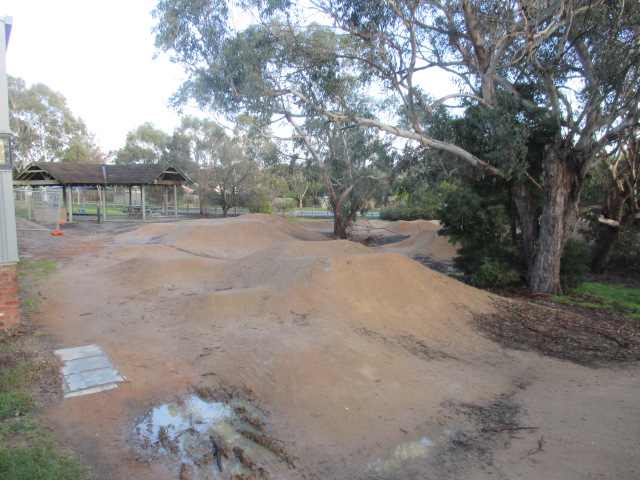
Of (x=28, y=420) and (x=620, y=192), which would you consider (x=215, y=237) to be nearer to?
(x=28, y=420)

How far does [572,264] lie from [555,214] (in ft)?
7.75

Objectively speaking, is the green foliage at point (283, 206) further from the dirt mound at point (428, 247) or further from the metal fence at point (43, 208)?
the metal fence at point (43, 208)

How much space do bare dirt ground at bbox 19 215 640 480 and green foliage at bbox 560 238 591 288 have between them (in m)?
4.56

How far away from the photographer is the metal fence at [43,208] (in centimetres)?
2497

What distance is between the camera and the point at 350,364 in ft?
21.9

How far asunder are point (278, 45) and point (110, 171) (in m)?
21.2

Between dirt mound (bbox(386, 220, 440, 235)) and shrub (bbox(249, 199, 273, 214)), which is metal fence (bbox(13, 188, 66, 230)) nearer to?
shrub (bbox(249, 199, 273, 214))

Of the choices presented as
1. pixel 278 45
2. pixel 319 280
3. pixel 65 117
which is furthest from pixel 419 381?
pixel 65 117

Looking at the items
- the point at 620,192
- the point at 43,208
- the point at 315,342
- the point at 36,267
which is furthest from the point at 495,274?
the point at 43,208

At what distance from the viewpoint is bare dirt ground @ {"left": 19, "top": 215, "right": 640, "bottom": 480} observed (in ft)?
15.0

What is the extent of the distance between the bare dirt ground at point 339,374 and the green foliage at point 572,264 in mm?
4559

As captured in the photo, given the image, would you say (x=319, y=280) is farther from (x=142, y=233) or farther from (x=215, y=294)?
(x=142, y=233)

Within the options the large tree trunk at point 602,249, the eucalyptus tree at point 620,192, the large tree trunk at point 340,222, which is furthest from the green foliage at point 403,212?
the eucalyptus tree at point 620,192

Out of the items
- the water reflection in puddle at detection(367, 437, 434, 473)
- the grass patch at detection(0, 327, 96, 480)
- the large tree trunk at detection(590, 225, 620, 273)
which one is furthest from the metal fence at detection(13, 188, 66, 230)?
the large tree trunk at detection(590, 225, 620, 273)
